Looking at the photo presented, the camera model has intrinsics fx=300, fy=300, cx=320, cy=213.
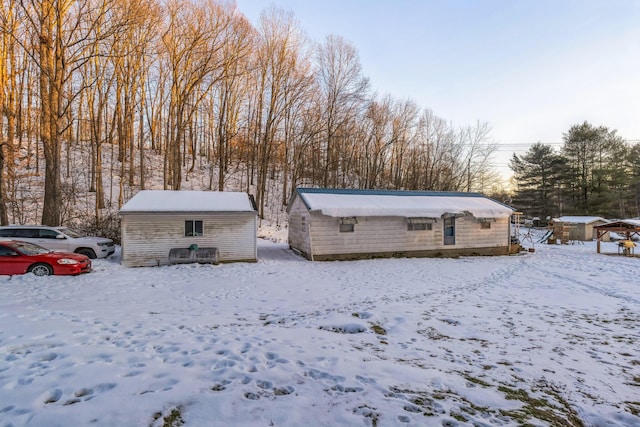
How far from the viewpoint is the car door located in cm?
941

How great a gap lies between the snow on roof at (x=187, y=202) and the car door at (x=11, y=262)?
126 inches

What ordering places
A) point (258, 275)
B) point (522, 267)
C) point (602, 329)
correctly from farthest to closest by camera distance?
point (522, 267)
point (258, 275)
point (602, 329)

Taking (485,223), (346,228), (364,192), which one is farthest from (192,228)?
(485,223)

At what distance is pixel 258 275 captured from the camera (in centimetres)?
1104

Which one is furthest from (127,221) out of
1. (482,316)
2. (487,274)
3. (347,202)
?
(487,274)

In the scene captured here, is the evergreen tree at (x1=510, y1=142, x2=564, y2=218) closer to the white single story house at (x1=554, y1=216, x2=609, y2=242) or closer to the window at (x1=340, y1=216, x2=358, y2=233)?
the white single story house at (x1=554, y1=216, x2=609, y2=242)

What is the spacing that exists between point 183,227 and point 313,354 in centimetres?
1032

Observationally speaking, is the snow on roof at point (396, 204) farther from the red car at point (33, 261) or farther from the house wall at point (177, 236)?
the red car at point (33, 261)

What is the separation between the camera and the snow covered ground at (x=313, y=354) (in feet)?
9.79

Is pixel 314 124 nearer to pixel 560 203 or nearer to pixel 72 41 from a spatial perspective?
pixel 72 41

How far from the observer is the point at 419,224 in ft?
52.9

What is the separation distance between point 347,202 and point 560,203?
1579 inches

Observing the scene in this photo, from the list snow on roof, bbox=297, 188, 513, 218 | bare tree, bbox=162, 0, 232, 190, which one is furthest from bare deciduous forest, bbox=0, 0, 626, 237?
snow on roof, bbox=297, 188, 513, 218

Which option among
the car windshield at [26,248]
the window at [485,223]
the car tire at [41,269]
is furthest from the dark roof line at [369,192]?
the car windshield at [26,248]
